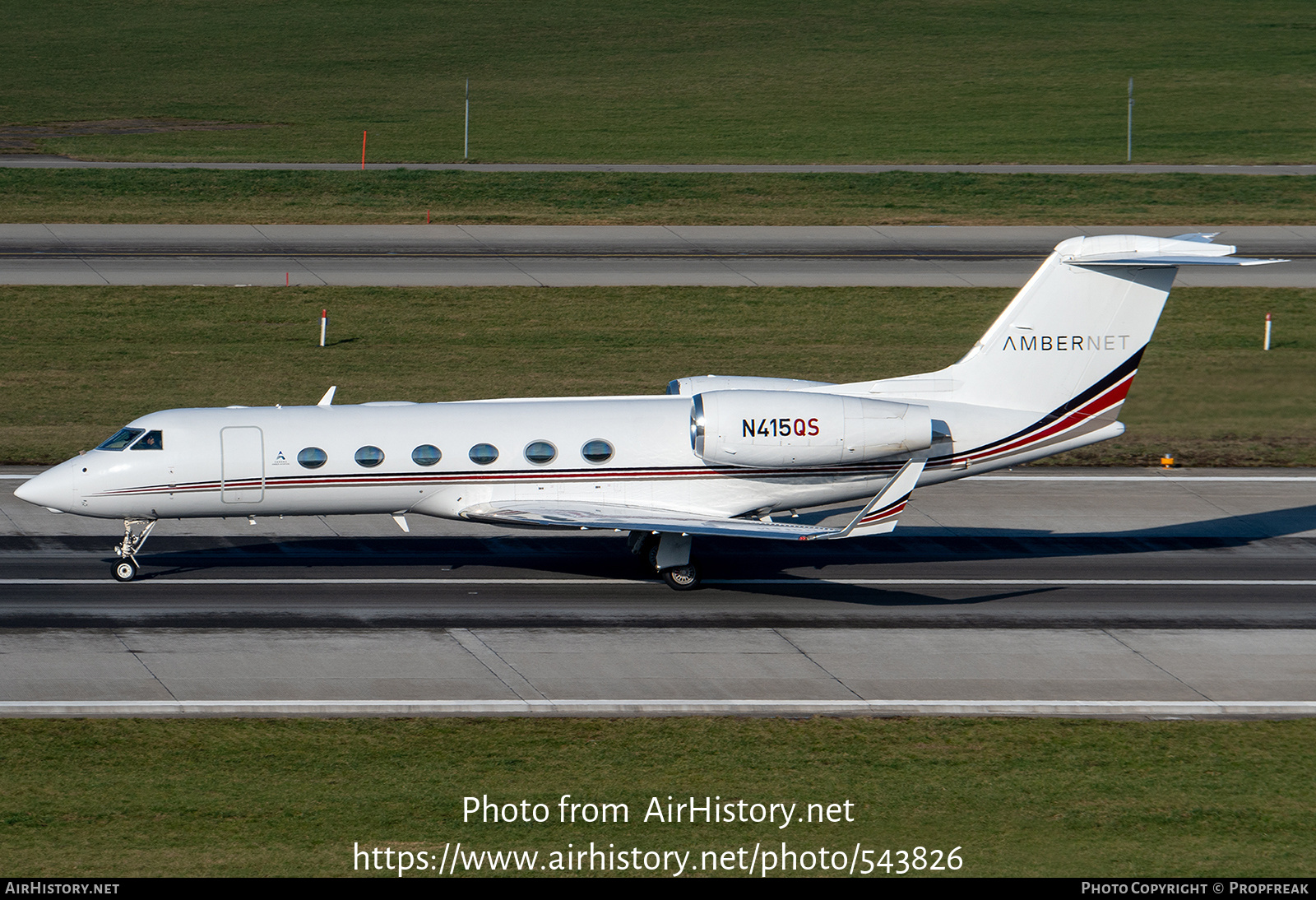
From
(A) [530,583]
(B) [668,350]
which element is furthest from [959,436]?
(B) [668,350]

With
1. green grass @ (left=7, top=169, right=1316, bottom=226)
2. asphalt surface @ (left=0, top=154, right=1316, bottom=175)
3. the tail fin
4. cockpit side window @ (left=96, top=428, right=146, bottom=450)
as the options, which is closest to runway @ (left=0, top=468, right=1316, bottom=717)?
cockpit side window @ (left=96, top=428, right=146, bottom=450)

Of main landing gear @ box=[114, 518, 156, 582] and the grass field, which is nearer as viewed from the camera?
the grass field

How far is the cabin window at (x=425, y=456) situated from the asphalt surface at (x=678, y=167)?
4179 centimetres

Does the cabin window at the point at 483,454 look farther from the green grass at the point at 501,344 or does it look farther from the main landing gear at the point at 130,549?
the green grass at the point at 501,344

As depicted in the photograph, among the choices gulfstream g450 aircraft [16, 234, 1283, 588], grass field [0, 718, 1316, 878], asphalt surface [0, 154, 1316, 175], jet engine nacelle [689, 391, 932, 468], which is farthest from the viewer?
asphalt surface [0, 154, 1316, 175]

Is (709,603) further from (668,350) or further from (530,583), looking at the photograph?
(668,350)

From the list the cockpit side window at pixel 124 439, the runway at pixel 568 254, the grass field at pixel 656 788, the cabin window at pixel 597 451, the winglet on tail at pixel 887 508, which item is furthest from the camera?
the runway at pixel 568 254

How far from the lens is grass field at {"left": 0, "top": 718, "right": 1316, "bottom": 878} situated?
16.2 m

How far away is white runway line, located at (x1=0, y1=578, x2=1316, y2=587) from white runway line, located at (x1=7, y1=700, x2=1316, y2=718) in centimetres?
593

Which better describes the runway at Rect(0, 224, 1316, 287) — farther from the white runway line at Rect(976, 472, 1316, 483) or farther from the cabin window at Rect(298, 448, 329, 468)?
the cabin window at Rect(298, 448, 329, 468)

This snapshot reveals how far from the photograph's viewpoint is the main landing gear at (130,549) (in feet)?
85.4

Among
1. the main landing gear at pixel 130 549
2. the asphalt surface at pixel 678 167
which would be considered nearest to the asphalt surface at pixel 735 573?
the main landing gear at pixel 130 549

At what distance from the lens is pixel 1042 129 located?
78000 mm

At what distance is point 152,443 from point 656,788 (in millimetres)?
12143
